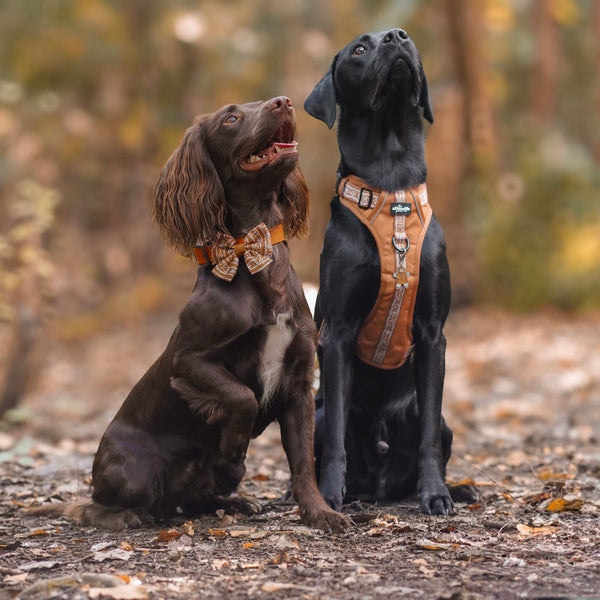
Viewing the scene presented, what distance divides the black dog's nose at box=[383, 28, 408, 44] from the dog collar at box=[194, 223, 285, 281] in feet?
3.15

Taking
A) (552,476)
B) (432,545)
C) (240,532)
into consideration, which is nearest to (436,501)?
(432,545)

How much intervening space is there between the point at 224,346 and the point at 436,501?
1.08 m

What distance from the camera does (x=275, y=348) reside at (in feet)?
11.2

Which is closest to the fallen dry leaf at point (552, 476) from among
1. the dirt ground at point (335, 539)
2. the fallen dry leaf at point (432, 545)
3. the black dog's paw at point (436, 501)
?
the dirt ground at point (335, 539)

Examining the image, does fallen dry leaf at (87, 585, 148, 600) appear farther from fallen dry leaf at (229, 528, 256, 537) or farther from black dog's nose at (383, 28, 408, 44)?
black dog's nose at (383, 28, 408, 44)

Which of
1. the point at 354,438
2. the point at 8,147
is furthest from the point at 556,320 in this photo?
the point at 354,438

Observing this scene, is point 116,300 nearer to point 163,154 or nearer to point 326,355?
point 163,154

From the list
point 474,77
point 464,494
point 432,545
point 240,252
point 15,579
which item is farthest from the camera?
point 474,77

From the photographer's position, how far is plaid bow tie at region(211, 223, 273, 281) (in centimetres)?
341

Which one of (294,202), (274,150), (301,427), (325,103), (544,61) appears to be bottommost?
(301,427)

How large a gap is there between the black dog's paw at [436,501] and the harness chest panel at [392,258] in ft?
1.78

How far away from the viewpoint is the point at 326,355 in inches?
147

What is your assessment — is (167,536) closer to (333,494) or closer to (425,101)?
(333,494)

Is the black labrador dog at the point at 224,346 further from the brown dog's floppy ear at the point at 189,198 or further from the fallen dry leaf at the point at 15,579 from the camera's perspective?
the fallen dry leaf at the point at 15,579
